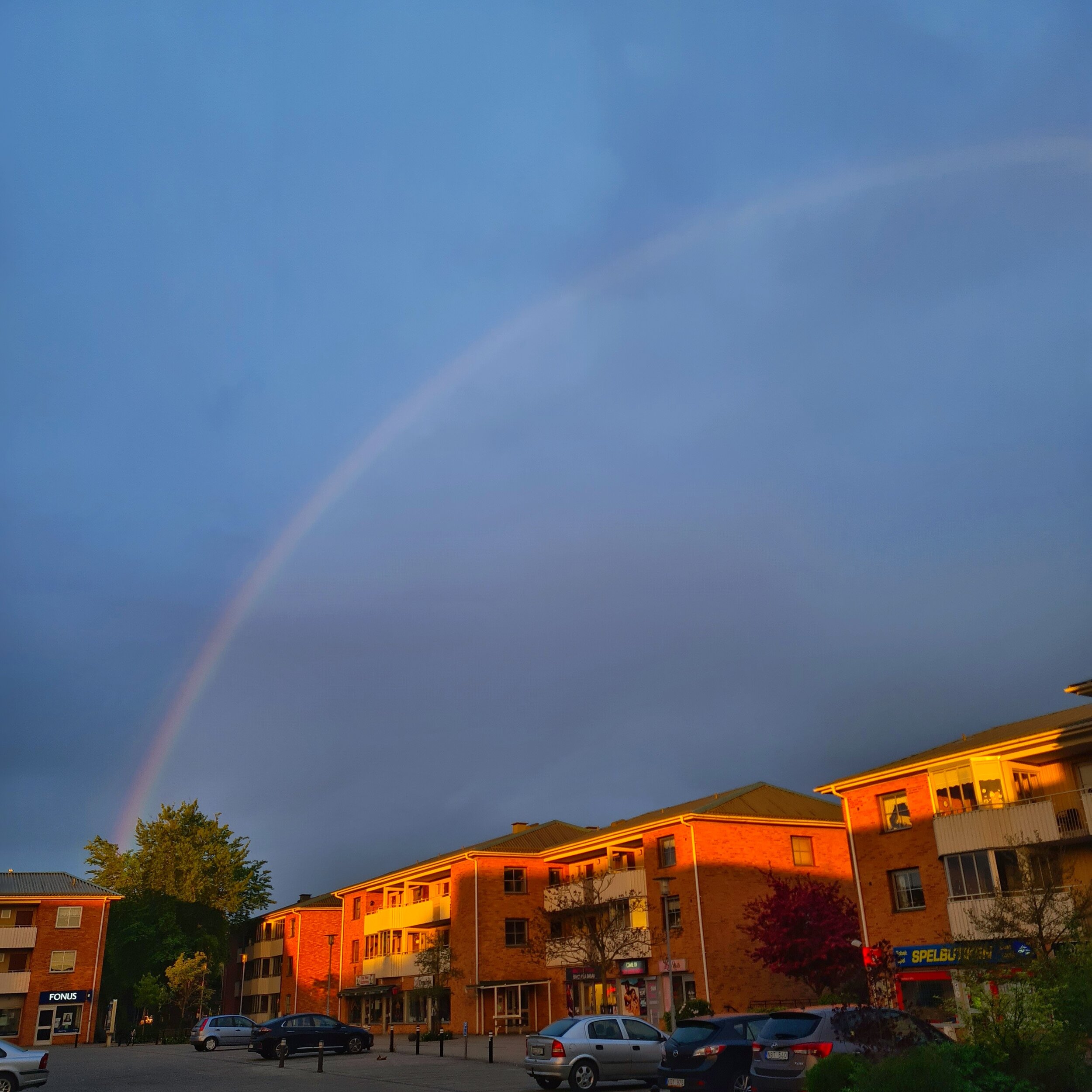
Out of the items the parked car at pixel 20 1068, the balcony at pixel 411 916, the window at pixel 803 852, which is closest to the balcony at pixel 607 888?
the balcony at pixel 411 916

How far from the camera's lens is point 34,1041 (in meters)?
56.0

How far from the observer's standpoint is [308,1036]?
36.4 metres

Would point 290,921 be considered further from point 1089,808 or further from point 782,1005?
point 1089,808

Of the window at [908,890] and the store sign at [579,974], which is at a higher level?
Result: the window at [908,890]

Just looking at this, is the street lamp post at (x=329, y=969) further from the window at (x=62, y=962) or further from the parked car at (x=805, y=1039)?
the parked car at (x=805, y=1039)

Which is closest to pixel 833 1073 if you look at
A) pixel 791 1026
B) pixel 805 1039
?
pixel 805 1039

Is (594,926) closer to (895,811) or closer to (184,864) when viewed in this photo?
(895,811)

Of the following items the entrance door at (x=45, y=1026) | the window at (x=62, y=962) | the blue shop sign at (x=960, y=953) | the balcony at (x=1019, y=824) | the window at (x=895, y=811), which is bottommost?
the entrance door at (x=45, y=1026)

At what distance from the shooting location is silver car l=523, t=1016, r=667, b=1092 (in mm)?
20094

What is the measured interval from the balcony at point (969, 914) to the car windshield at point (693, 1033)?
15.8 metres

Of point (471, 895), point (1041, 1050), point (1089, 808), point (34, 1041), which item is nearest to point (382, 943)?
point (471, 895)

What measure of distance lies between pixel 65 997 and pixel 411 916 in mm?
20282

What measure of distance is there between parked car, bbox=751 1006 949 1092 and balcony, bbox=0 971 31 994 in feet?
181

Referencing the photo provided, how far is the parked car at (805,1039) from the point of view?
40.8 feet
